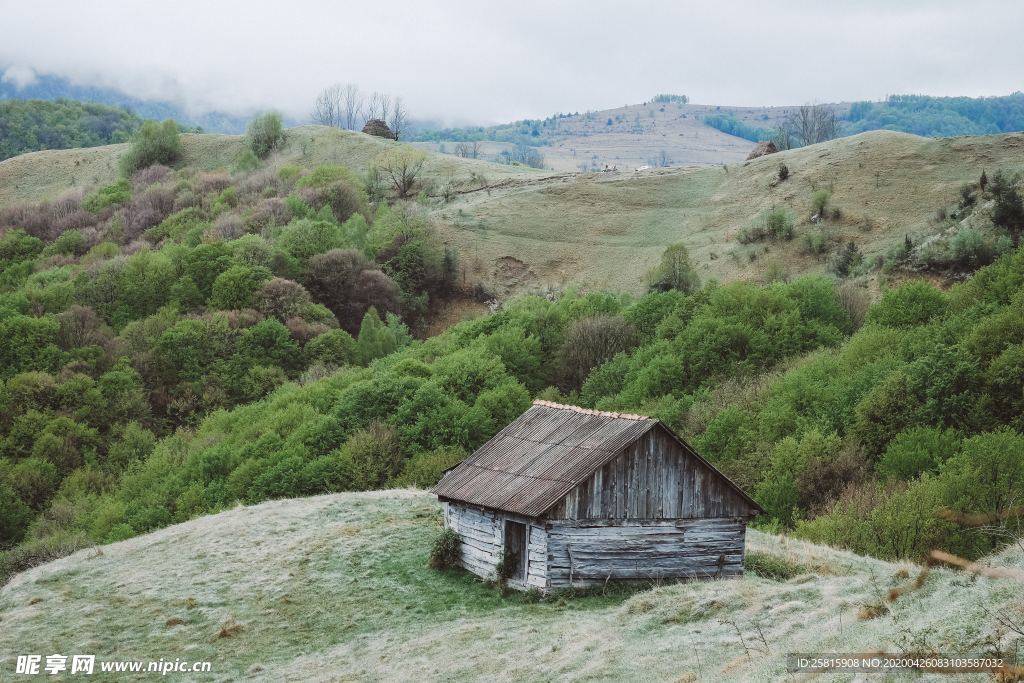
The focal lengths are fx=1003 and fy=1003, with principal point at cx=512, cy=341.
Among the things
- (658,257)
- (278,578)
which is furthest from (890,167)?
(278,578)

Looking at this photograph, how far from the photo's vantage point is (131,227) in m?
106

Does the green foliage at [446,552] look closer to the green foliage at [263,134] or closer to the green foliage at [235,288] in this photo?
the green foliage at [235,288]

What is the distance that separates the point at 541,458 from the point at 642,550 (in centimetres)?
409

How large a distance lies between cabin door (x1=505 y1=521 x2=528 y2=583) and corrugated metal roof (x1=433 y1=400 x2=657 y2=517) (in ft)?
2.80

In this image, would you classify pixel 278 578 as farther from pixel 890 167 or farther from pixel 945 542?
pixel 890 167

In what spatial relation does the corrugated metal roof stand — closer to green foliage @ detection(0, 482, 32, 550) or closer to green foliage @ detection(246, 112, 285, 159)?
green foliage @ detection(0, 482, 32, 550)

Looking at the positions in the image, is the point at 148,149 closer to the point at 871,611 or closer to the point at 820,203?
the point at 820,203

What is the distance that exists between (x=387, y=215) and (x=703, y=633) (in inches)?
3294

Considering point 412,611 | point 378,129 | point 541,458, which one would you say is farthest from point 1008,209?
point 378,129

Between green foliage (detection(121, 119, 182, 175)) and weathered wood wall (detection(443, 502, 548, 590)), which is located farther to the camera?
green foliage (detection(121, 119, 182, 175))

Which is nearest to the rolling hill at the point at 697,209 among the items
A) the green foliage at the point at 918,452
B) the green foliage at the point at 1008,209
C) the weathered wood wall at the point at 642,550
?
the green foliage at the point at 1008,209

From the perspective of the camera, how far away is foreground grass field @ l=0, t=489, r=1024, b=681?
16844 millimetres

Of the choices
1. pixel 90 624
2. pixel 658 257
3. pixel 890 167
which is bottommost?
pixel 90 624

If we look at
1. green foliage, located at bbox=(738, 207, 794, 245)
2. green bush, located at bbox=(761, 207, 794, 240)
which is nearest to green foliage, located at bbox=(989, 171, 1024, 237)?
green bush, located at bbox=(761, 207, 794, 240)
